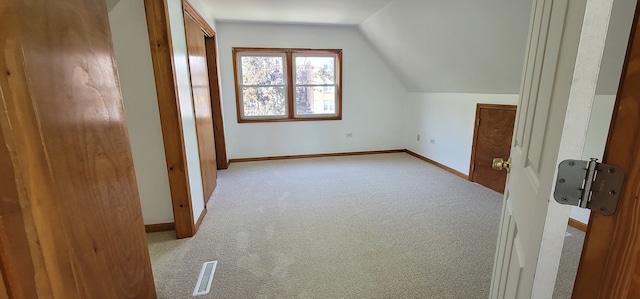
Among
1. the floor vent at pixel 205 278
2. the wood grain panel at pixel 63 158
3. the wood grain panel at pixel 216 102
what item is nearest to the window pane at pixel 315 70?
Result: the wood grain panel at pixel 216 102

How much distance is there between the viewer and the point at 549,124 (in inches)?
24.0

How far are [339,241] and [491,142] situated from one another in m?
2.29

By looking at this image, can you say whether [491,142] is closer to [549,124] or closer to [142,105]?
[549,124]

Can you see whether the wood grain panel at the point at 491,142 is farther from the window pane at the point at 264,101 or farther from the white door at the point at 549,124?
the window pane at the point at 264,101

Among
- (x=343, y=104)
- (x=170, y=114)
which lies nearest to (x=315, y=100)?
(x=343, y=104)

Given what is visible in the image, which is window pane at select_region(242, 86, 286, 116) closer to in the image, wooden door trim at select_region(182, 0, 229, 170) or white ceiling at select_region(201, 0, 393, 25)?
wooden door trim at select_region(182, 0, 229, 170)

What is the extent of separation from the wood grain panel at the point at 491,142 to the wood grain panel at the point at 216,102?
344 cm

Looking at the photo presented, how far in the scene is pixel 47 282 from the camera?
0.71 meters

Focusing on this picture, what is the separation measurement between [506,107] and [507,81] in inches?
12.3

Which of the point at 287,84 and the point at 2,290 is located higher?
the point at 287,84

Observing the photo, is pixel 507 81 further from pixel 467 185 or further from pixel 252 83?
pixel 252 83

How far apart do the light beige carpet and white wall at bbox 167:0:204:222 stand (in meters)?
0.31

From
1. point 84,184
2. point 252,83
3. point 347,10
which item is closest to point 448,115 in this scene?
point 347,10

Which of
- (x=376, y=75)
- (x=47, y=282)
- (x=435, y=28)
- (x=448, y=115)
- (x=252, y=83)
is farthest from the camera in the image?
(x=376, y=75)
